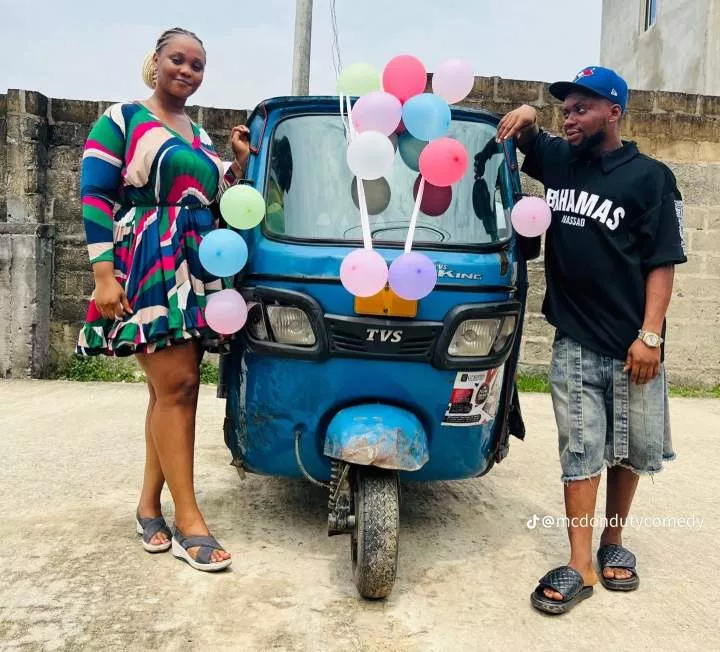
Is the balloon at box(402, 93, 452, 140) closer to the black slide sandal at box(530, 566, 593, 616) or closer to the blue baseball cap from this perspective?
the blue baseball cap

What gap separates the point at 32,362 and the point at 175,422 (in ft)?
14.5

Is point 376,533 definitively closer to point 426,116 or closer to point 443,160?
point 443,160

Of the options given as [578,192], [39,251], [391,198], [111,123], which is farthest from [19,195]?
[578,192]

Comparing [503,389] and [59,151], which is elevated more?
[59,151]

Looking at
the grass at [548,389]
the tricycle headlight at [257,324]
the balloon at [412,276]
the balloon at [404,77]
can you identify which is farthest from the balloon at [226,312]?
the grass at [548,389]

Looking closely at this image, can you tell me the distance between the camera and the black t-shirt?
2748 millimetres

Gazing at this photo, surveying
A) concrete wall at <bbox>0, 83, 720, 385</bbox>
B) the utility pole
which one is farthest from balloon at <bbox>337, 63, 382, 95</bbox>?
the utility pole

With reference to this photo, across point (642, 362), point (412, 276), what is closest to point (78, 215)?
point (412, 276)

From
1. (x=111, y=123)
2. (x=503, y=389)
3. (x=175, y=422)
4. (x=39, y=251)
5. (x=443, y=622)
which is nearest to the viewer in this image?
(x=443, y=622)

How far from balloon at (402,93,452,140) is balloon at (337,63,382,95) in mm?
258

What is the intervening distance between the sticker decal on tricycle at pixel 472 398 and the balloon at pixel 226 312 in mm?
851

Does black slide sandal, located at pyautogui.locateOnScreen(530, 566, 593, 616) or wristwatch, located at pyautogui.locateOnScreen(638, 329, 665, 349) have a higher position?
wristwatch, located at pyautogui.locateOnScreen(638, 329, 665, 349)

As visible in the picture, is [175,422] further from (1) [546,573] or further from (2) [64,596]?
(1) [546,573]

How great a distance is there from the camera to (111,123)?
2783 mm
